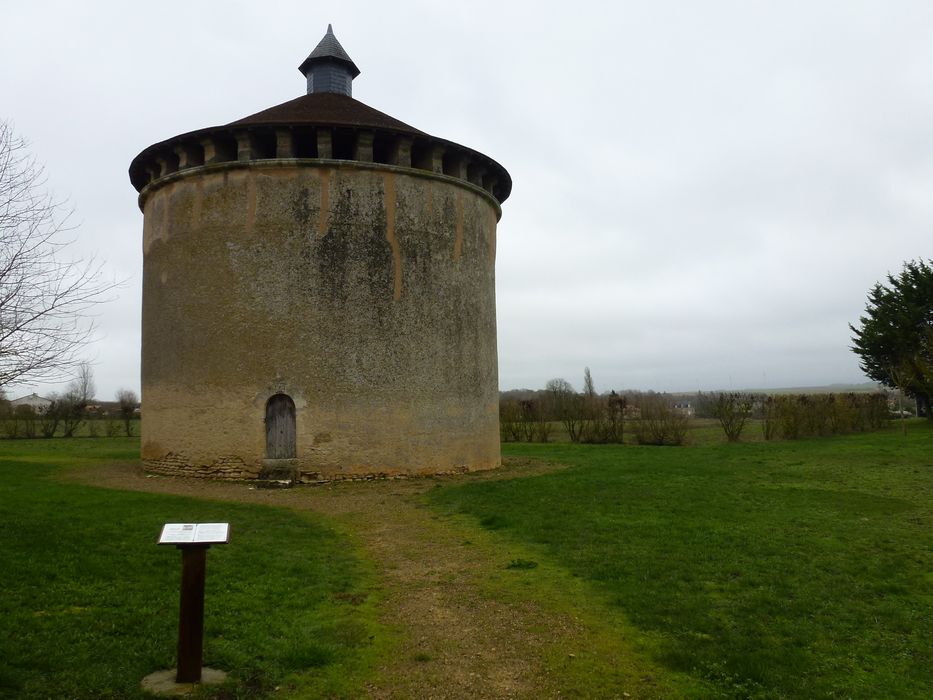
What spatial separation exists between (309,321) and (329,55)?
8.47m

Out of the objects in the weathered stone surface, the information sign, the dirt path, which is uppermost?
the weathered stone surface

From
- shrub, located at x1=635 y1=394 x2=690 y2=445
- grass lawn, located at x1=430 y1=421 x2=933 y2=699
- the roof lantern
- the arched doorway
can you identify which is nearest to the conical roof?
the roof lantern

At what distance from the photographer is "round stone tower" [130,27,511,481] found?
1257cm

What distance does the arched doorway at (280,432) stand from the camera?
494 inches

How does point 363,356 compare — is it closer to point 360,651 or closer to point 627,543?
point 627,543

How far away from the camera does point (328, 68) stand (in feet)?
56.8

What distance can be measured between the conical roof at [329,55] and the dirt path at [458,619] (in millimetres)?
12430

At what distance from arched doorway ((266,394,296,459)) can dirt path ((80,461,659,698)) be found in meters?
2.95

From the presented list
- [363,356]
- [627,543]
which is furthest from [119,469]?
[627,543]

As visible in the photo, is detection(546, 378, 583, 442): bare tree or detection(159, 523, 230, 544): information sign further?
detection(546, 378, 583, 442): bare tree

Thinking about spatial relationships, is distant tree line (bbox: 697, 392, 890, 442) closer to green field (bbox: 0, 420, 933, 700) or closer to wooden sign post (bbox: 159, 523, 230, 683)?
green field (bbox: 0, 420, 933, 700)

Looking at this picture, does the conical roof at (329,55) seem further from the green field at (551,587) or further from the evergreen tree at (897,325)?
the evergreen tree at (897,325)

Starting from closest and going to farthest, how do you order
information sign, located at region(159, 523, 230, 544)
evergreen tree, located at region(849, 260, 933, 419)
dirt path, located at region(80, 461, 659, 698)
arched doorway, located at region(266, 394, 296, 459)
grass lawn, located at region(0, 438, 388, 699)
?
information sign, located at region(159, 523, 230, 544)
grass lawn, located at region(0, 438, 388, 699)
dirt path, located at region(80, 461, 659, 698)
arched doorway, located at region(266, 394, 296, 459)
evergreen tree, located at region(849, 260, 933, 419)

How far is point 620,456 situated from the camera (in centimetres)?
1766
